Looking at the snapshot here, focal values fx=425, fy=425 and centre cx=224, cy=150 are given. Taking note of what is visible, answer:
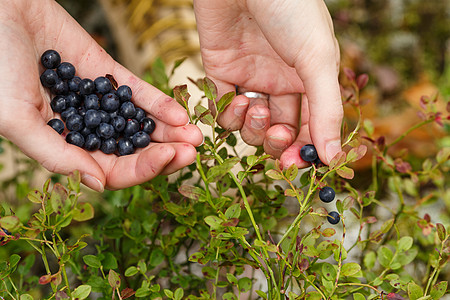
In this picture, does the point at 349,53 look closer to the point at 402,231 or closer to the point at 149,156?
the point at 402,231

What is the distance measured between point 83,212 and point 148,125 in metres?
0.43

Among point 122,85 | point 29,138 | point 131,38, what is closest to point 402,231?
point 122,85

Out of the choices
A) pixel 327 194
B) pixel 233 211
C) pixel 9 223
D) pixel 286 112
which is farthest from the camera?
pixel 286 112

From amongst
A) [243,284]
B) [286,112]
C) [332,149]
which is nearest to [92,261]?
[243,284]

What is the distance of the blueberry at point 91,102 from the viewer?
3.10 feet

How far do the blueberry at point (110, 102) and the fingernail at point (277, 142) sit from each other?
0.35 metres

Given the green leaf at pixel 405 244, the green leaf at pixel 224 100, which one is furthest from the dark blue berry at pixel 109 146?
the green leaf at pixel 405 244

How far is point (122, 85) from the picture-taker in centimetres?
99

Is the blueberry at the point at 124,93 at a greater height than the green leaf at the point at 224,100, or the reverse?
the green leaf at the point at 224,100

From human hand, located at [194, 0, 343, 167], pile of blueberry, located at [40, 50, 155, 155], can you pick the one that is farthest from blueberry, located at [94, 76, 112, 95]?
human hand, located at [194, 0, 343, 167]

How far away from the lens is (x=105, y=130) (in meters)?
0.91

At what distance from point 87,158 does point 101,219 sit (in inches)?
19.6

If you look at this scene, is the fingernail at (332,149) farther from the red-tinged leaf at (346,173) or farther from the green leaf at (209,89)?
the green leaf at (209,89)

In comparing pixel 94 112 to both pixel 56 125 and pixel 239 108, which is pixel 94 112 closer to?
pixel 56 125
